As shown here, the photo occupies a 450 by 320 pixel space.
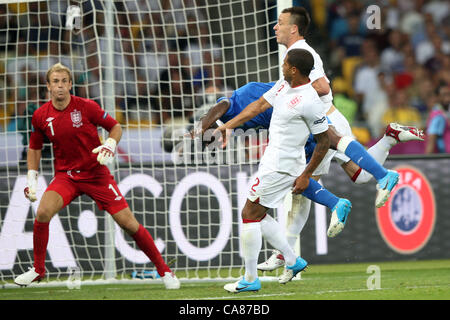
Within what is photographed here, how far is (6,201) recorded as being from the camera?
30.9ft

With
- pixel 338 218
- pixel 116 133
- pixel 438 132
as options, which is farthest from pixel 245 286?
pixel 438 132

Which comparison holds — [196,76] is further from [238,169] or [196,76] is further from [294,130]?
[294,130]

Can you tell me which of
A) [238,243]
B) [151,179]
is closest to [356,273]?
[238,243]

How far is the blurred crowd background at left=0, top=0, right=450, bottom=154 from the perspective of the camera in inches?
377

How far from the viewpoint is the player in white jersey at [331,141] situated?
6.83 m

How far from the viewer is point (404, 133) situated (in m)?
7.30

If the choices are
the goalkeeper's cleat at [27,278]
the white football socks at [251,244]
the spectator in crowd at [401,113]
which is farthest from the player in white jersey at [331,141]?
the spectator in crowd at [401,113]

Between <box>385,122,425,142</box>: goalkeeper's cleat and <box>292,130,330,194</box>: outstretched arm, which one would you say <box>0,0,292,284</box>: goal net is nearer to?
<box>385,122,425,142</box>: goalkeeper's cleat

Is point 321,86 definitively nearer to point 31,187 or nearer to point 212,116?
point 212,116

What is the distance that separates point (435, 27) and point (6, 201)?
8321mm

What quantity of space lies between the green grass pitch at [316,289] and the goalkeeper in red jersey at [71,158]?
1.35ft

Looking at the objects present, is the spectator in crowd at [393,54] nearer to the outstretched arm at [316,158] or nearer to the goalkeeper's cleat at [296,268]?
the goalkeeper's cleat at [296,268]

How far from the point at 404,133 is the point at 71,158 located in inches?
118

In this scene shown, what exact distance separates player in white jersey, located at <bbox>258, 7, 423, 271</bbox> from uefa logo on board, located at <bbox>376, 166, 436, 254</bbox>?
230cm
